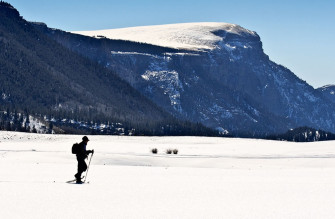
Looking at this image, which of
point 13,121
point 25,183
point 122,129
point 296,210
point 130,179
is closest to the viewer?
point 296,210

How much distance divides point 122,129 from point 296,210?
179 meters

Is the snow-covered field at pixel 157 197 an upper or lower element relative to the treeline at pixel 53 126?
lower

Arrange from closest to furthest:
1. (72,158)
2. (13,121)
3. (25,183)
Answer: (25,183) < (72,158) < (13,121)

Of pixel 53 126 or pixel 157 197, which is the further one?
pixel 53 126

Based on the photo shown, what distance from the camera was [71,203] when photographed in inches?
769

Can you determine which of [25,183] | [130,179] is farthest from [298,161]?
[25,183]

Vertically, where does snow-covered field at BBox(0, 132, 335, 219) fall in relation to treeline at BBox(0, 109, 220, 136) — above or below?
below

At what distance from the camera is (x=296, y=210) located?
744 inches

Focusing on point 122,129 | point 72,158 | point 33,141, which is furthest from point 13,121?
point 72,158

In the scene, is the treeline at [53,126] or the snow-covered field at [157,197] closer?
the snow-covered field at [157,197]

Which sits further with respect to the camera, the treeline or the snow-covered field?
the treeline

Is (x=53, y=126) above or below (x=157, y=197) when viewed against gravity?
above

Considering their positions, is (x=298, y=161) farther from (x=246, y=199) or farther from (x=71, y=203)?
(x=71, y=203)

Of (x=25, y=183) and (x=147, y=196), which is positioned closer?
(x=147, y=196)
